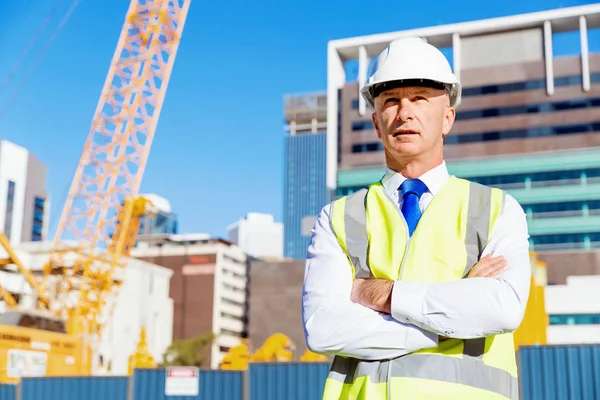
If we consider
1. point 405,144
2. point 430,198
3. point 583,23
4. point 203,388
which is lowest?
point 203,388

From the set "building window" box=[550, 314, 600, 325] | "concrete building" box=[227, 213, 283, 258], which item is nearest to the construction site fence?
"building window" box=[550, 314, 600, 325]

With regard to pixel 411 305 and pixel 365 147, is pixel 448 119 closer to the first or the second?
pixel 411 305

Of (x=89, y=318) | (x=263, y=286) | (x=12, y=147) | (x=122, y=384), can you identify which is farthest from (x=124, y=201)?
(x=12, y=147)

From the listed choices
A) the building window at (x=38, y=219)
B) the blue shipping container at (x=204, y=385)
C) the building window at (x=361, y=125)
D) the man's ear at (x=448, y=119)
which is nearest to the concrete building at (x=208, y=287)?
the building window at (x=38, y=219)

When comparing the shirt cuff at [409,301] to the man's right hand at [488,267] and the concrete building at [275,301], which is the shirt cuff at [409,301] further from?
the concrete building at [275,301]

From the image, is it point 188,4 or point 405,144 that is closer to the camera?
point 405,144

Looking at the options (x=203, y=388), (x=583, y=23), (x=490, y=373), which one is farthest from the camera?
(x=583, y=23)

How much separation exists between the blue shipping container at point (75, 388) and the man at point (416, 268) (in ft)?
47.0

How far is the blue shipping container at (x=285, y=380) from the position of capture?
14.6 meters

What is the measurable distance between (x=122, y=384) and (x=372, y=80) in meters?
14.5

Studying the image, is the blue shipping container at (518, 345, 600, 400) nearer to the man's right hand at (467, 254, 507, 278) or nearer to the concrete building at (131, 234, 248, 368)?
the man's right hand at (467, 254, 507, 278)

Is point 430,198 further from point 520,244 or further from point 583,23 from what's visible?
point 583,23

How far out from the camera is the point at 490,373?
189 centimetres

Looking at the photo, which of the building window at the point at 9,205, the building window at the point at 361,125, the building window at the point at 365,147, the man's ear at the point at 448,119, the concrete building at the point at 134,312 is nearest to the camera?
the man's ear at the point at 448,119
